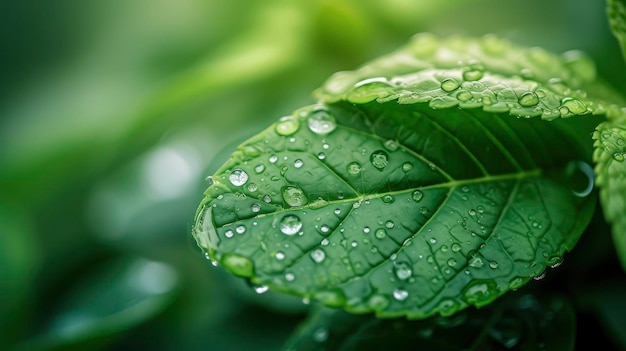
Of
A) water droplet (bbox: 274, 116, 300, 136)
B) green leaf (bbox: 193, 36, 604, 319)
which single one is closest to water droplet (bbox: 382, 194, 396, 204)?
green leaf (bbox: 193, 36, 604, 319)

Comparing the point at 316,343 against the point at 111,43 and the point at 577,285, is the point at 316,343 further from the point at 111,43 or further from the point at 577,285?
the point at 111,43

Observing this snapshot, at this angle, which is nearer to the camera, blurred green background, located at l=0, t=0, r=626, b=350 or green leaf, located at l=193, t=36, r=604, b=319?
green leaf, located at l=193, t=36, r=604, b=319

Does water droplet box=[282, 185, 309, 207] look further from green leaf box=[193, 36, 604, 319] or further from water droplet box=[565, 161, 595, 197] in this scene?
water droplet box=[565, 161, 595, 197]

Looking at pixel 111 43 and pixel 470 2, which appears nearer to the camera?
pixel 470 2

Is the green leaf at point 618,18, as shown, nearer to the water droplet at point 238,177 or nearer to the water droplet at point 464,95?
the water droplet at point 464,95

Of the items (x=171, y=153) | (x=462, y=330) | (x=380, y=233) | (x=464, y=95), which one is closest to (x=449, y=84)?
(x=464, y=95)

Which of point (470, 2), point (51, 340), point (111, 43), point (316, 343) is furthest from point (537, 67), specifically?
point (111, 43)
